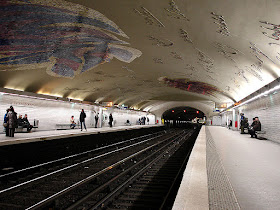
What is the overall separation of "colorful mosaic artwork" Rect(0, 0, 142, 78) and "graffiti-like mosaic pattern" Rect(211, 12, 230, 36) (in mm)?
3481

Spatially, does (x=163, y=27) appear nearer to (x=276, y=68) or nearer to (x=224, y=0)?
(x=224, y=0)

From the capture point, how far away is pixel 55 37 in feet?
27.7

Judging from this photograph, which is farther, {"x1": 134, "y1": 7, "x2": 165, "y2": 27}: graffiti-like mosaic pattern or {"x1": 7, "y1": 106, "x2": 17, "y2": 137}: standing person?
{"x1": 7, "y1": 106, "x2": 17, "y2": 137}: standing person

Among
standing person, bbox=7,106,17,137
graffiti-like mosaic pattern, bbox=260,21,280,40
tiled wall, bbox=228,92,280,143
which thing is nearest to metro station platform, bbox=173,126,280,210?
graffiti-like mosaic pattern, bbox=260,21,280,40

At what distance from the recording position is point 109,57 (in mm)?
11656

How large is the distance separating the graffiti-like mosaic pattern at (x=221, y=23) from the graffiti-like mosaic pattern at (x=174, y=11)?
877 mm

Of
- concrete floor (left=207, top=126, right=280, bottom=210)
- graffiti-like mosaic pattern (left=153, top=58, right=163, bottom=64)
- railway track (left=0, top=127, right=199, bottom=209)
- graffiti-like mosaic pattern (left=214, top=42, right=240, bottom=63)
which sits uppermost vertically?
graffiti-like mosaic pattern (left=153, top=58, right=163, bottom=64)

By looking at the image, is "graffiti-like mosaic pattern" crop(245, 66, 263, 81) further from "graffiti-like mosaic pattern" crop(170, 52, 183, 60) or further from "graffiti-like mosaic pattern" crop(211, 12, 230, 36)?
"graffiti-like mosaic pattern" crop(211, 12, 230, 36)

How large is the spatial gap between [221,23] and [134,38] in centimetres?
367

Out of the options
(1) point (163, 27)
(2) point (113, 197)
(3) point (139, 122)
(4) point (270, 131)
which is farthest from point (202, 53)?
(3) point (139, 122)

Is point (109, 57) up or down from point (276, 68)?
up

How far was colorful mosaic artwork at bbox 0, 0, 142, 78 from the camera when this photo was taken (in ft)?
21.6

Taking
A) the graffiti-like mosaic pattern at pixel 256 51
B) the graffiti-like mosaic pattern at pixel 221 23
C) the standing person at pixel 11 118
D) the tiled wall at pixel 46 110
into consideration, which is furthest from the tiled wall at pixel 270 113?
the tiled wall at pixel 46 110

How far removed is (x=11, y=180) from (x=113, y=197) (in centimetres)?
306
